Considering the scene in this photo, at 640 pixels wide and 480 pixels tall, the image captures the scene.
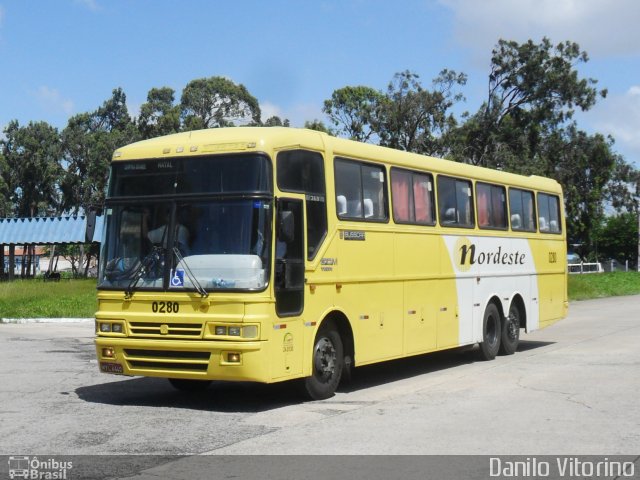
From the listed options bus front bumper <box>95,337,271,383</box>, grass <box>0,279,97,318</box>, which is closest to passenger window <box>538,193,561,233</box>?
bus front bumper <box>95,337,271,383</box>

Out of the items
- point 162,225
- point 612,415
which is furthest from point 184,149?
point 612,415

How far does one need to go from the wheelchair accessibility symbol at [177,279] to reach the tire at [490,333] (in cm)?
720

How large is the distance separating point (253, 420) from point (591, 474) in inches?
157

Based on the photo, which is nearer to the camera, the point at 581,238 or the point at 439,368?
the point at 439,368

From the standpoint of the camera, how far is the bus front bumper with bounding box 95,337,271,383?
10454 mm

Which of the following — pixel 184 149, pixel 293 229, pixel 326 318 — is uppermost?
pixel 184 149

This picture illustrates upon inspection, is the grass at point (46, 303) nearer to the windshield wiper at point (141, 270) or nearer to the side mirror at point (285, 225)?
the windshield wiper at point (141, 270)

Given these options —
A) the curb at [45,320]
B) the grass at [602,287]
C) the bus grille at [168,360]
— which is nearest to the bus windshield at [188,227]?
the bus grille at [168,360]

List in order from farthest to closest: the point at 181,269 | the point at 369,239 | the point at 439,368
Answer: the point at 439,368
the point at 369,239
the point at 181,269

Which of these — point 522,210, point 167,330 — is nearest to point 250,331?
point 167,330

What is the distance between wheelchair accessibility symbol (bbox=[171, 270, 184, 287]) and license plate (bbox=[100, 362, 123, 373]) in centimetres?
125

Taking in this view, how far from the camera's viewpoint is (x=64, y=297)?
111 feet

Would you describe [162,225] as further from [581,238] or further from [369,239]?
[581,238]

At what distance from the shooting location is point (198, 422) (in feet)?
33.2
